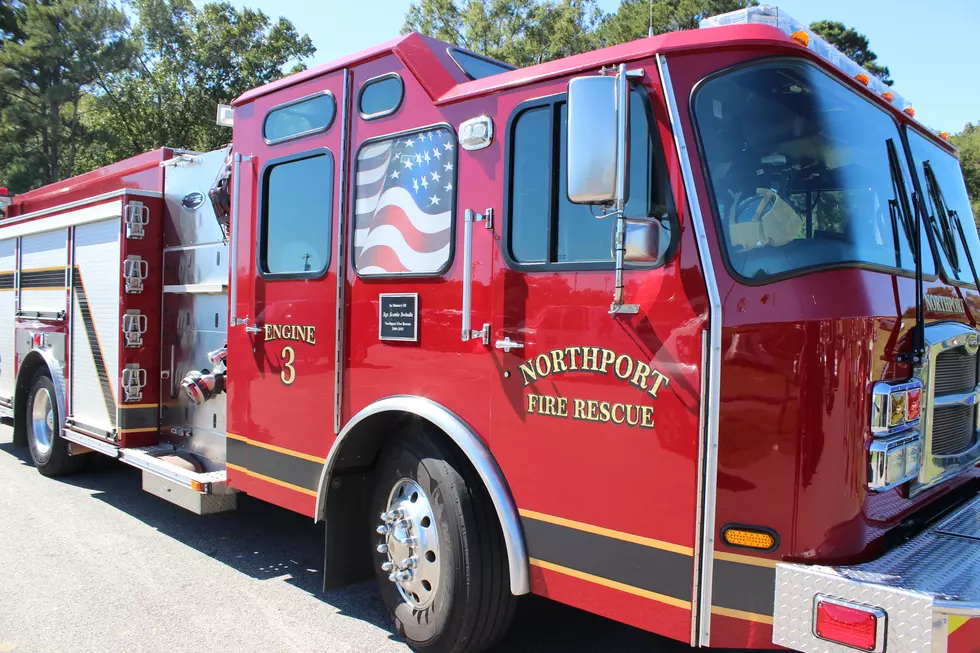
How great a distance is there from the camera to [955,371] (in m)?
3.16

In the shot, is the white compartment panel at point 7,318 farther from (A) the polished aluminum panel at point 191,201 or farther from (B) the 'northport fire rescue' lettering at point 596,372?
(B) the 'northport fire rescue' lettering at point 596,372

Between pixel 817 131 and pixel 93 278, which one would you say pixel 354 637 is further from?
pixel 93 278

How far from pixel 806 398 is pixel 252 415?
324 cm

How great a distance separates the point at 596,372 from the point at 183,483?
3261 mm

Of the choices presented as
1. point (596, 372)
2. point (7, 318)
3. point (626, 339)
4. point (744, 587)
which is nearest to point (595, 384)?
point (596, 372)

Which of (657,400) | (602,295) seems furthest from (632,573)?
(602,295)

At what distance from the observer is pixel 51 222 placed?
22.1 feet

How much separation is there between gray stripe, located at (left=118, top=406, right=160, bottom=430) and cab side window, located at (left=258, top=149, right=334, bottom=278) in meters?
2.08

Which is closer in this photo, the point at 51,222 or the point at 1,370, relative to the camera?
the point at 51,222

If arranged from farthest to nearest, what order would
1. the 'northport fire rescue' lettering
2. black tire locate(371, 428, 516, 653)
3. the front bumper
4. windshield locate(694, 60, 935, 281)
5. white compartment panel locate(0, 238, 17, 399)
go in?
1. white compartment panel locate(0, 238, 17, 399)
2. black tire locate(371, 428, 516, 653)
3. the 'northport fire rescue' lettering
4. windshield locate(694, 60, 935, 281)
5. the front bumper

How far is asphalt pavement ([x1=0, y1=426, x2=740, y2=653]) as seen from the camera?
3842 mm

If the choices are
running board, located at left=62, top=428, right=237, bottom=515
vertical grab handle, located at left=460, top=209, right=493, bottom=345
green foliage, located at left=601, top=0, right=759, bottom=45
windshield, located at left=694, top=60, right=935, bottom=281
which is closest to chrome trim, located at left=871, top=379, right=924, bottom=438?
windshield, located at left=694, top=60, right=935, bottom=281

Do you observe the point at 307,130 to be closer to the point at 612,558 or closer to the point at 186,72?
the point at 612,558

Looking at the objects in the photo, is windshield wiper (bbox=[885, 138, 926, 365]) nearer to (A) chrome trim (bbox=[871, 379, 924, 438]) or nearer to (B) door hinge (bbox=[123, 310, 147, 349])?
(A) chrome trim (bbox=[871, 379, 924, 438])
